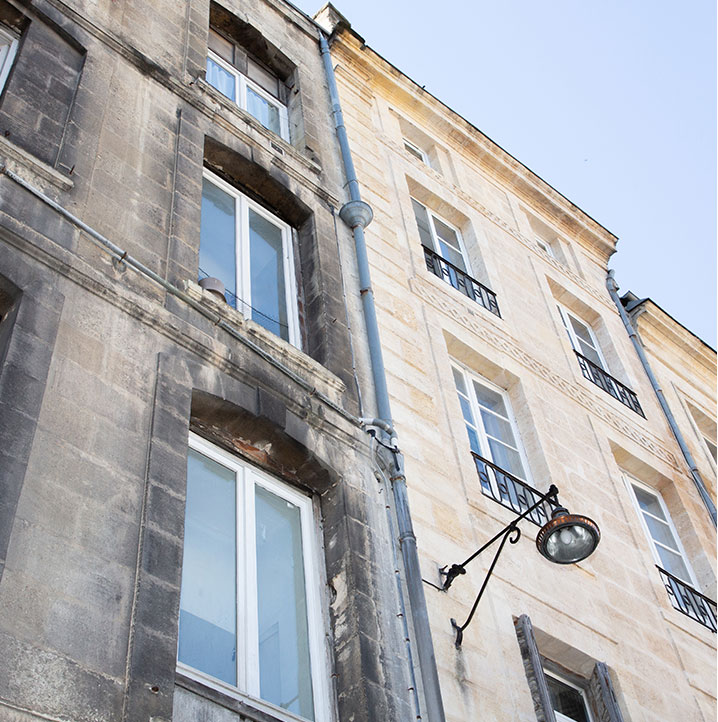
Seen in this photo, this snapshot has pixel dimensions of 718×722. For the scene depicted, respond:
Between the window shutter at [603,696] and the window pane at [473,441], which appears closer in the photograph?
the window shutter at [603,696]

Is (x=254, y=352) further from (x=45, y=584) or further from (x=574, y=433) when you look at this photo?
(x=574, y=433)

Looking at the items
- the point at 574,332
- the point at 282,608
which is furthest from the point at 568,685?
the point at 574,332

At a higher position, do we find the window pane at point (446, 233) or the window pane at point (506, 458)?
the window pane at point (446, 233)

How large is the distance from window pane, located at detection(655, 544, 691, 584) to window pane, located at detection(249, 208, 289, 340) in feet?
19.0

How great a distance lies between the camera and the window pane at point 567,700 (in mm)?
8680

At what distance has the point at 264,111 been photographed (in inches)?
487

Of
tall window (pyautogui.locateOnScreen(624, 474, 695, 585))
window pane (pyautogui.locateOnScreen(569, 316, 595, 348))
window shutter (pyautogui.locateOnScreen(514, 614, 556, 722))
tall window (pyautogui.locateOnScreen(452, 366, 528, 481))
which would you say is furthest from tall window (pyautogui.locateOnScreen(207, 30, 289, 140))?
window shutter (pyautogui.locateOnScreen(514, 614, 556, 722))

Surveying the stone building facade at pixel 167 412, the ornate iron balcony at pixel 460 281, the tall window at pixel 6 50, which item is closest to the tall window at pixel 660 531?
the ornate iron balcony at pixel 460 281

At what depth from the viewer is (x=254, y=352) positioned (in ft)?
26.0

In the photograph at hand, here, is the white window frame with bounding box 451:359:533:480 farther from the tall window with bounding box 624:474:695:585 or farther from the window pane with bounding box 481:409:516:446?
the tall window with bounding box 624:474:695:585

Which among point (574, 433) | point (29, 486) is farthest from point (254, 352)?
point (574, 433)

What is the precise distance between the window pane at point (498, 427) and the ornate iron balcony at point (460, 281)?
187 centimetres

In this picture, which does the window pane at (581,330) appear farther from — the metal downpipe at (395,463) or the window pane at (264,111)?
the window pane at (264,111)

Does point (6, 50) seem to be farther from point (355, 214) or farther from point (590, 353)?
point (590, 353)
